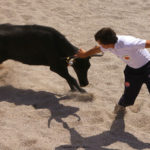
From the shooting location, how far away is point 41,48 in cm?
628

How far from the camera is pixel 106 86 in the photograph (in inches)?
260

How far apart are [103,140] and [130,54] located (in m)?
1.17

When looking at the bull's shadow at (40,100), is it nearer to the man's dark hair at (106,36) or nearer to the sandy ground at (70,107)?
the sandy ground at (70,107)

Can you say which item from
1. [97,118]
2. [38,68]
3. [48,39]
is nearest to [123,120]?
[97,118]

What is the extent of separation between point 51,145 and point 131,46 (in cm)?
157

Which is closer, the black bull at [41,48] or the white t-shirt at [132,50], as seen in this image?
the white t-shirt at [132,50]

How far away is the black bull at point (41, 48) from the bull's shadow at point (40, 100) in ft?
1.62

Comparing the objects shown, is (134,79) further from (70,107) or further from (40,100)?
(40,100)

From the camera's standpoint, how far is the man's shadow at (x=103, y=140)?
4.76 metres

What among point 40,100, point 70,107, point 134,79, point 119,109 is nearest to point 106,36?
point 134,79

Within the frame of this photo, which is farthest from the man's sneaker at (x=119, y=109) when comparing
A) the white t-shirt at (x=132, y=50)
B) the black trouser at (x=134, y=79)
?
the white t-shirt at (x=132, y=50)

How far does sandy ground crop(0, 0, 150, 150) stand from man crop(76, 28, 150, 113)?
0.47 metres

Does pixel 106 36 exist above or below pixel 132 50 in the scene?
above

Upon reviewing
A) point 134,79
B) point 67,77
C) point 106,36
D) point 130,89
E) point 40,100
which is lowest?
point 40,100
